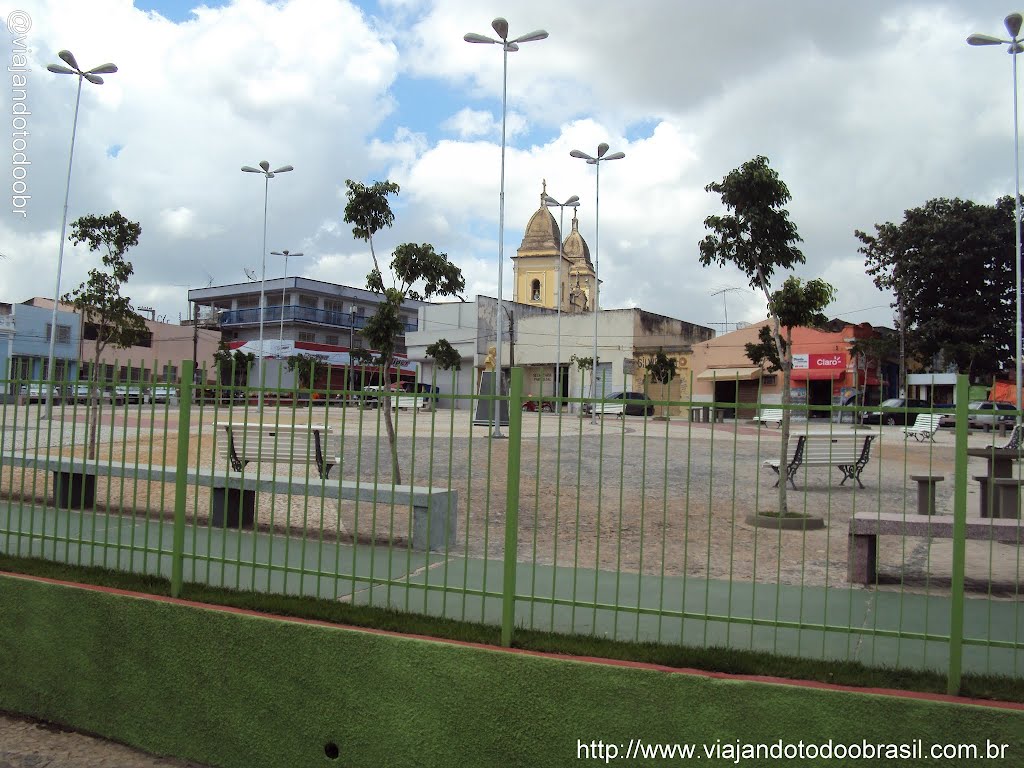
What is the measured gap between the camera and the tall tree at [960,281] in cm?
3747

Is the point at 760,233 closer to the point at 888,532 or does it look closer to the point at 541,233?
the point at 888,532

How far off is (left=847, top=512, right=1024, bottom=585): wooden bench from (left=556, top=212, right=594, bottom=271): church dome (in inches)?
2433

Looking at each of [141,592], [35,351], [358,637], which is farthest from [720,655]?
[35,351]

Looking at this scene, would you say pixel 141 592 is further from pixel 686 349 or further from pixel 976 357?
pixel 686 349

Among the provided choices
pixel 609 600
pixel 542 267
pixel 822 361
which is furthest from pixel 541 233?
pixel 609 600

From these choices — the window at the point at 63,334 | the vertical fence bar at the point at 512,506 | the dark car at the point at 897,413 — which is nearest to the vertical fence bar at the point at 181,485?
the vertical fence bar at the point at 512,506

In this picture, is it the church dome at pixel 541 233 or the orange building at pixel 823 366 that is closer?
the orange building at pixel 823 366

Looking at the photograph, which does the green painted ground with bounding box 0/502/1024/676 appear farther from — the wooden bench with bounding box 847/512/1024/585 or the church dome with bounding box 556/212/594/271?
the church dome with bounding box 556/212/594/271

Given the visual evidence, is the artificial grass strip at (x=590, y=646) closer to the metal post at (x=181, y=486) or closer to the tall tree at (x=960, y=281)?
the metal post at (x=181, y=486)

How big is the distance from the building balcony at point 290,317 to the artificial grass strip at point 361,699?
54001mm

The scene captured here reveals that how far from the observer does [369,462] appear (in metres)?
12.9

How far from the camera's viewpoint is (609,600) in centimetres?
514

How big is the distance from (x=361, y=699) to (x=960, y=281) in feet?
135

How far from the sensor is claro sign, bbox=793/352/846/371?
3956 centimetres
